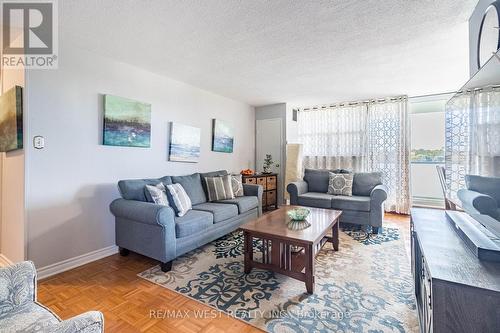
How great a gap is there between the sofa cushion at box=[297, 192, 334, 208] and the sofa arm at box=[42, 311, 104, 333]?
11.2 feet

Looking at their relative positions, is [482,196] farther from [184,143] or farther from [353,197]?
[184,143]

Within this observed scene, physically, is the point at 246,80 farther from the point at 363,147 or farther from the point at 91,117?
the point at 363,147

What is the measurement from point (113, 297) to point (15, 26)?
257 centimetres

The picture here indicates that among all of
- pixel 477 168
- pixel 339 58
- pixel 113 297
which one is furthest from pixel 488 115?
pixel 113 297

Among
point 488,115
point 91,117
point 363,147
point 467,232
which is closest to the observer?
point 488,115

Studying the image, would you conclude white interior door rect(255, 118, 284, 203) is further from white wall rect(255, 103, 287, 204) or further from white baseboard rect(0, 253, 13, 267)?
white baseboard rect(0, 253, 13, 267)

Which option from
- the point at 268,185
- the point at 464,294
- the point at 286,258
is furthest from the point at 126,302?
the point at 268,185

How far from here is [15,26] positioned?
6.93 ft

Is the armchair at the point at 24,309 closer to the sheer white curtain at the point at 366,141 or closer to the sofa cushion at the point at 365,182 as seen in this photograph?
the sofa cushion at the point at 365,182

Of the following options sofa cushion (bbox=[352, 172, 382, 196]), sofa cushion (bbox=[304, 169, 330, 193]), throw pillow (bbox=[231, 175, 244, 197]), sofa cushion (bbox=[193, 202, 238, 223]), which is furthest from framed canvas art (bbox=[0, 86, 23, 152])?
sofa cushion (bbox=[352, 172, 382, 196])

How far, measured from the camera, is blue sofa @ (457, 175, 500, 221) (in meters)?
1.10

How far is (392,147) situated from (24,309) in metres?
5.21

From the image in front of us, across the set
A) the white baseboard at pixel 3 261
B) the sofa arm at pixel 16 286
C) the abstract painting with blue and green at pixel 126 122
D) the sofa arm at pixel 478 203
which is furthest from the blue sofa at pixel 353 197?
the white baseboard at pixel 3 261

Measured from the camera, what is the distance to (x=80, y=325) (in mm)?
728
